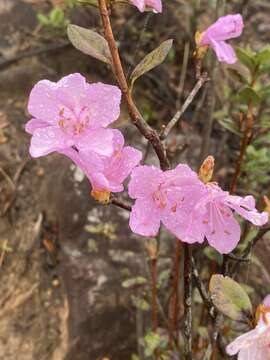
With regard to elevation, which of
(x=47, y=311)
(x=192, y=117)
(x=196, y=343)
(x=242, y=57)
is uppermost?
(x=242, y=57)

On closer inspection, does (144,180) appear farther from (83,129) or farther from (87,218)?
(87,218)

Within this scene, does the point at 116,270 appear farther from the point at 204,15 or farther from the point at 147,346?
the point at 204,15

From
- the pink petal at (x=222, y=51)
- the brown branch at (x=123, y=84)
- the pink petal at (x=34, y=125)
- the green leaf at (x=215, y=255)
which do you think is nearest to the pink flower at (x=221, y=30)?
the pink petal at (x=222, y=51)

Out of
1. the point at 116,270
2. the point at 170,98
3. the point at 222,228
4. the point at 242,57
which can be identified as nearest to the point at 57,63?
the point at 170,98

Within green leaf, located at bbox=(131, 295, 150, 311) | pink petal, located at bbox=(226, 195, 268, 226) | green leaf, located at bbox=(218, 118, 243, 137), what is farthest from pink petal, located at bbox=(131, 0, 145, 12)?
green leaf, located at bbox=(131, 295, 150, 311)

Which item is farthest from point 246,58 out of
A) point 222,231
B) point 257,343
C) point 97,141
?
point 257,343

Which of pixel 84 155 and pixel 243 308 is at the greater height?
pixel 84 155
